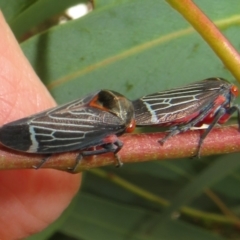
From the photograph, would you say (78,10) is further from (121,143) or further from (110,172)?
(121,143)

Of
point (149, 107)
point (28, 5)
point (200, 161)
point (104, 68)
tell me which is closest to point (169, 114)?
point (149, 107)

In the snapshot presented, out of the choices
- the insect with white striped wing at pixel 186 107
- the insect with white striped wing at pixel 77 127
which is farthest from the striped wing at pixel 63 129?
the insect with white striped wing at pixel 186 107

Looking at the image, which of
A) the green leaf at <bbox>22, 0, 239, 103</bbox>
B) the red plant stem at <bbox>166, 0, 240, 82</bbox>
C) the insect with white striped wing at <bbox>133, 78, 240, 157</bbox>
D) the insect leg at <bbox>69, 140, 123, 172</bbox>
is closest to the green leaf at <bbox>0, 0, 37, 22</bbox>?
the green leaf at <bbox>22, 0, 239, 103</bbox>

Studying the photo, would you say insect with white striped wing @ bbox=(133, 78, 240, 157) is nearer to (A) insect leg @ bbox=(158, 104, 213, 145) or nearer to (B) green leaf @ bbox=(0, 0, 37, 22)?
(A) insect leg @ bbox=(158, 104, 213, 145)

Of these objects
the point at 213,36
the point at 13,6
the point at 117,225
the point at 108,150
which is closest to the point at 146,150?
the point at 108,150

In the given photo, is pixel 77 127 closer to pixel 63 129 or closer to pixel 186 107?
pixel 63 129

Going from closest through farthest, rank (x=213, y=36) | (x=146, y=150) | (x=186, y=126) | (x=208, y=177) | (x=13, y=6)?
(x=146, y=150), (x=213, y=36), (x=186, y=126), (x=13, y=6), (x=208, y=177)
